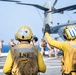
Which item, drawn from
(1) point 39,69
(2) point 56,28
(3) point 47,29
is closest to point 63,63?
(3) point 47,29

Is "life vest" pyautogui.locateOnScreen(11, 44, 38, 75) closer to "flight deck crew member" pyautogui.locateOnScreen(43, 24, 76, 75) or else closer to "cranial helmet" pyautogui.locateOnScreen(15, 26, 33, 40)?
"cranial helmet" pyautogui.locateOnScreen(15, 26, 33, 40)

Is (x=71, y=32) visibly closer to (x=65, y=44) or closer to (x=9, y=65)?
(x=65, y=44)

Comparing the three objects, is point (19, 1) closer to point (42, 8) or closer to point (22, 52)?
point (42, 8)

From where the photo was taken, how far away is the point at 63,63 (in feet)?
20.5

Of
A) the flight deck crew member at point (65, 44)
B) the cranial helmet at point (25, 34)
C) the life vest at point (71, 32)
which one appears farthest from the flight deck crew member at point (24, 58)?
the life vest at point (71, 32)

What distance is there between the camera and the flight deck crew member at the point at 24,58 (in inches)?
202

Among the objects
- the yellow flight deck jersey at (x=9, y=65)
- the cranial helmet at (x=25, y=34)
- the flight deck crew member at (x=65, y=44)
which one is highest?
the cranial helmet at (x=25, y=34)

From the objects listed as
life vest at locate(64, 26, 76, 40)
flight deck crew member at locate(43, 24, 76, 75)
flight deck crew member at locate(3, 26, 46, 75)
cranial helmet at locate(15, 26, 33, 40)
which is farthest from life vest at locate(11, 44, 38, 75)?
life vest at locate(64, 26, 76, 40)

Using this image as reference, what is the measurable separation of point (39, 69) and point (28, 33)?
22.0 inches

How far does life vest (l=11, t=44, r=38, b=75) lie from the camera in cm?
513

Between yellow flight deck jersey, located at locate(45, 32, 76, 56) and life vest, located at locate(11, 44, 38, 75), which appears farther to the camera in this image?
yellow flight deck jersey, located at locate(45, 32, 76, 56)

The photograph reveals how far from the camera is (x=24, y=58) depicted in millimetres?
5141

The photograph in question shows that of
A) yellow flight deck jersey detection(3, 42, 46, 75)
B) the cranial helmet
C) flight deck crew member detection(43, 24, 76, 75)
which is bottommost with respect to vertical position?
yellow flight deck jersey detection(3, 42, 46, 75)

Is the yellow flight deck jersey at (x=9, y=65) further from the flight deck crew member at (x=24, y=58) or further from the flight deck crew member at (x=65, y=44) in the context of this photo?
the flight deck crew member at (x=65, y=44)
